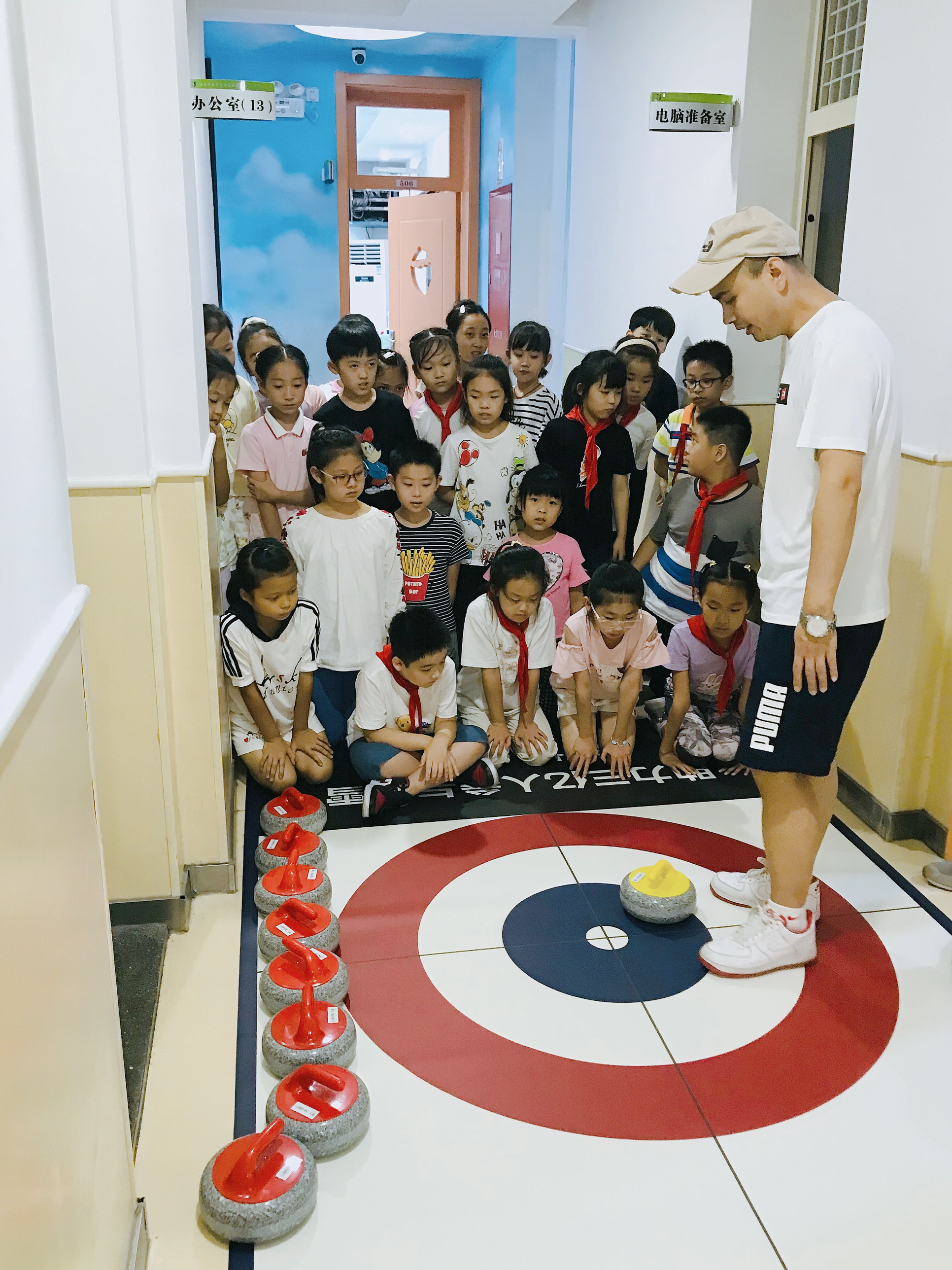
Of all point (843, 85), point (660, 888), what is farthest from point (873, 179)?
point (660, 888)

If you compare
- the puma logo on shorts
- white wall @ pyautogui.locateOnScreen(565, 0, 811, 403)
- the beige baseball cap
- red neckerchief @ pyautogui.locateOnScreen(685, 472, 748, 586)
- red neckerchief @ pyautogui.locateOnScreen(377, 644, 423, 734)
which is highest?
white wall @ pyautogui.locateOnScreen(565, 0, 811, 403)

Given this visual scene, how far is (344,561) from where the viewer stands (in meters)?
3.39

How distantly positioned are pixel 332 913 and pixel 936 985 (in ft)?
4.55

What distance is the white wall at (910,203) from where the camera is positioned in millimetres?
2738

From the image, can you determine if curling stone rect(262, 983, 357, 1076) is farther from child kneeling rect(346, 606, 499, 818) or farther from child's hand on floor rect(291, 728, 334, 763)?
child's hand on floor rect(291, 728, 334, 763)

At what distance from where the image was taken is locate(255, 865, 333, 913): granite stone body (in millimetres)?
2584

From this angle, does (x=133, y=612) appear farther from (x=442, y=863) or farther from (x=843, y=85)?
(x=843, y=85)

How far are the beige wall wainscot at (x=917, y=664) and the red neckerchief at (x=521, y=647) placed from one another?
3.43ft

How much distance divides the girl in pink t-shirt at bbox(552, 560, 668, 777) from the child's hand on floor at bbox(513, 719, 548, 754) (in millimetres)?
83

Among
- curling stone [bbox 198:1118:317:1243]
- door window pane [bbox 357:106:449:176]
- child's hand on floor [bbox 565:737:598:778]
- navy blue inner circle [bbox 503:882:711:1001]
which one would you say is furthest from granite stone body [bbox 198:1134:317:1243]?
door window pane [bbox 357:106:449:176]

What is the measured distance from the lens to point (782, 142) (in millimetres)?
4137

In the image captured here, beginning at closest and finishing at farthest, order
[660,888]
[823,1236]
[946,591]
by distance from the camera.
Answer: [823,1236] < [660,888] < [946,591]

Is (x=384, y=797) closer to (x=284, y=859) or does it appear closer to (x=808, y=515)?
(x=284, y=859)

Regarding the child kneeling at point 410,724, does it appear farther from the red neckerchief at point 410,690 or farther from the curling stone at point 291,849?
the curling stone at point 291,849
